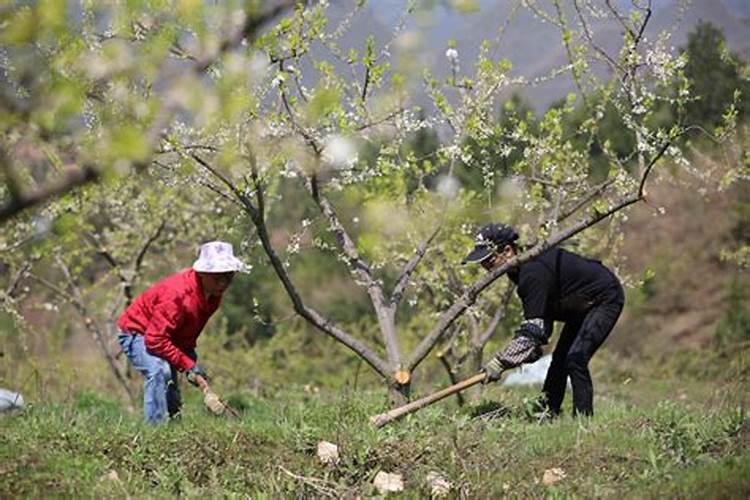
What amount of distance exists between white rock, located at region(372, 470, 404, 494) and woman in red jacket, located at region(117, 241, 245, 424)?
2.12 m

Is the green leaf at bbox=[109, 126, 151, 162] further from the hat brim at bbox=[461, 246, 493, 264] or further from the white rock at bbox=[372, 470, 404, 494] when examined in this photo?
the hat brim at bbox=[461, 246, 493, 264]

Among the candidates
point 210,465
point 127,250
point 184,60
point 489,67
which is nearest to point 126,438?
point 210,465

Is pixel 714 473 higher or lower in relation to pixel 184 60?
lower

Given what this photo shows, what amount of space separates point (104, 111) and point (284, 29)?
11.1 feet

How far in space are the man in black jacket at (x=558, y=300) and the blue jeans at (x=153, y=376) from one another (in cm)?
215

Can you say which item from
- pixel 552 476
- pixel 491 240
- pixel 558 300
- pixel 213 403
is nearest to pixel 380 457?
pixel 552 476

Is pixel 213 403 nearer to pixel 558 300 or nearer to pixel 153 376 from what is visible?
pixel 153 376

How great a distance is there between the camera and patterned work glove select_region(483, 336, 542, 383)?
23.3ft

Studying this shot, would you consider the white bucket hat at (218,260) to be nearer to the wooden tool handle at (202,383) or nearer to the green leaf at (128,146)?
the wooden tool handle at (202,383)

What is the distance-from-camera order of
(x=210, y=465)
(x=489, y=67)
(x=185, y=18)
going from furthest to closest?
(x=489, y=67) → (x=210, y=465) → (x=185, y=18)

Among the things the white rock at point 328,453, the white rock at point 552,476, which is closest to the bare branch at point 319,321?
the white rock at point 328,453

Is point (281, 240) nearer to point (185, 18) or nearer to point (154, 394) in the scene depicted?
point (154, 394)

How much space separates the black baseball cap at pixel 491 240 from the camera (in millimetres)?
7363

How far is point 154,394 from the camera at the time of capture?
748cm
